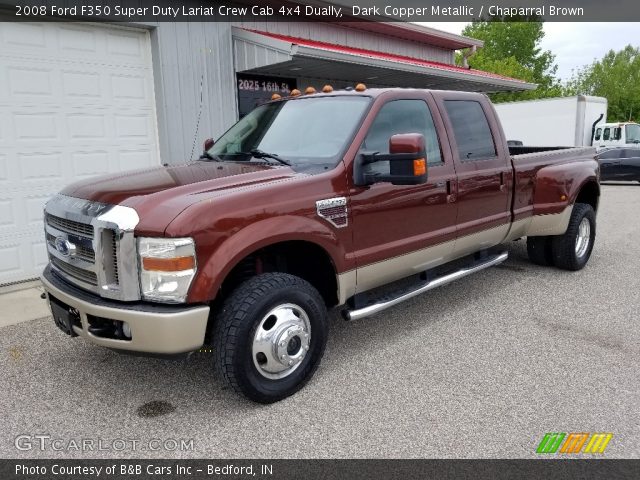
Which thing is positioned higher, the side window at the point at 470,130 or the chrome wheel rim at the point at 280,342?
the side window at the point at 470,130

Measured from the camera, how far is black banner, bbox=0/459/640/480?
2.57 metres

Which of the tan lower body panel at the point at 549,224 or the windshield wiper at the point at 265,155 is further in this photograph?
the tan lower body panel at the point at 549,224

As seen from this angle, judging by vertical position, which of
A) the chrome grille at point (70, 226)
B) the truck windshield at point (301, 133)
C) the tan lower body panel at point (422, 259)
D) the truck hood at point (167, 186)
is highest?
the truck windshield at point (301, 133)

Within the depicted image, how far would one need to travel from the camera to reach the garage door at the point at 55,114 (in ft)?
19.8

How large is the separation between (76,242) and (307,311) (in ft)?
4.77

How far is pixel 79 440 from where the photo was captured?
2922mm

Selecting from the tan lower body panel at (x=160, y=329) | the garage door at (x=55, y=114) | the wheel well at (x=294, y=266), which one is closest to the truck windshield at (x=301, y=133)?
the wheel well at (x=294, y=266)

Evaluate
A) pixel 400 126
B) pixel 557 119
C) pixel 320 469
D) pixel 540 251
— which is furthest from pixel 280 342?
pixel 557 119

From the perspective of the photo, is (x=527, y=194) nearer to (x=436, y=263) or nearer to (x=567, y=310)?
(x=567, y=310)

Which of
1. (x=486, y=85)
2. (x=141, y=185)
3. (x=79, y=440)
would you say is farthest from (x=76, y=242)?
(x=486, y=85)

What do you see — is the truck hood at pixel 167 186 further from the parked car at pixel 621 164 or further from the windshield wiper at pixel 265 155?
the parked car at pixel 621 164

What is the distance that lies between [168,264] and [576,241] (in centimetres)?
493

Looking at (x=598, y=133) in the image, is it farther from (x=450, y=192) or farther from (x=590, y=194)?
(x=450, y=192)

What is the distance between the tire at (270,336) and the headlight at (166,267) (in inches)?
14.0
